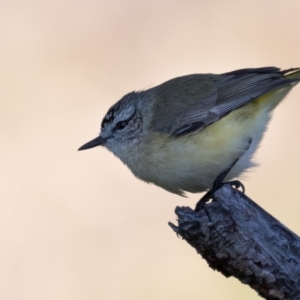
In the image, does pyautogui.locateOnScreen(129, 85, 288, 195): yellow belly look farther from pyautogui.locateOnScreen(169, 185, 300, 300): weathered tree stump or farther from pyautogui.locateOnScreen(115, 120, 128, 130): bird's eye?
pyautogui.locateOnScreen(169, 185, 300, 300): weathered tree stump

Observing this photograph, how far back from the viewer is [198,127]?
487 cm

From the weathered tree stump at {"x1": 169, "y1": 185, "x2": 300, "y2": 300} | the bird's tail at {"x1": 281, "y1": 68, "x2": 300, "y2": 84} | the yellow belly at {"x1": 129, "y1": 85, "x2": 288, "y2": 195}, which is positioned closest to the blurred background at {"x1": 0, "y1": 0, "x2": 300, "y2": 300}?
the bird's tail at {"x1": 281, "y1": 68, "x2": 300, "y2": 84}

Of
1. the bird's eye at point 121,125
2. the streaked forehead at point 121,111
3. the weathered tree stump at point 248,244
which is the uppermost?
the streaked forehead at point 121,111

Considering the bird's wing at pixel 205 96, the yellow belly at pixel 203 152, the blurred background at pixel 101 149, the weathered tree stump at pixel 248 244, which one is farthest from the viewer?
the blurred background at pixel 101 149

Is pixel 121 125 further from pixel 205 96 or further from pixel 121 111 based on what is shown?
pixel 205 96

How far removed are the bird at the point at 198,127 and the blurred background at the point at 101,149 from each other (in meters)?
1.10

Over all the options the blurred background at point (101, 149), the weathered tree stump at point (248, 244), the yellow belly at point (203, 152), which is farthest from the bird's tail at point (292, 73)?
the weathered tree stump at point (248, 244)

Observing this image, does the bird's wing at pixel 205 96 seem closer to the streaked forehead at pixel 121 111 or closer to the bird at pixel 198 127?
the bird at pixel 198 127

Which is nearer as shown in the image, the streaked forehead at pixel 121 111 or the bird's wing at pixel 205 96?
the bird's wing at pixel 205 96

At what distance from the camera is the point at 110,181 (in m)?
7.53

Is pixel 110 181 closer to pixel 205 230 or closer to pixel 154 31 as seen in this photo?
pixel 154 31

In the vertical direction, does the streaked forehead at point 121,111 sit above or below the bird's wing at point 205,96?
above

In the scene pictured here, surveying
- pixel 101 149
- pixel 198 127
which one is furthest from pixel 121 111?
pixel 101 149

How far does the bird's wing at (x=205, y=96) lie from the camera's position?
16.2 ft
